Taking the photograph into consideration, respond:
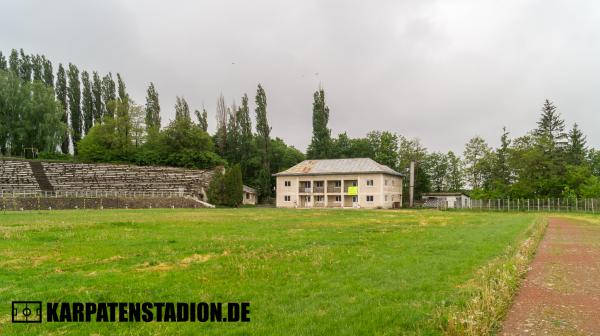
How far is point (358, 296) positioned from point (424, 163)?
293 ft

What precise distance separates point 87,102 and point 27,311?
8692cm

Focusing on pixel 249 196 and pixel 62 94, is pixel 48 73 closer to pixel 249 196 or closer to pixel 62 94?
pixel 62 94

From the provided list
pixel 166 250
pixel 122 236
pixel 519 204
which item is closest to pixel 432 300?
pixel 166 250

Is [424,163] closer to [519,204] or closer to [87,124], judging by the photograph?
[519,204]

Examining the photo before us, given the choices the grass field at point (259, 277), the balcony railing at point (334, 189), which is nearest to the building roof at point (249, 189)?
the balcony railing at point (334, 189)

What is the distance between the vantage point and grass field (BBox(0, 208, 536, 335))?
20.0 ft

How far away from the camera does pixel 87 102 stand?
82.6m

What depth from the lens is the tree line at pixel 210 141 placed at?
6881cm

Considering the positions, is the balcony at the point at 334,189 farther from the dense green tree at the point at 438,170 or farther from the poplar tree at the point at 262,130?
the dense green tree at the point at 438,170

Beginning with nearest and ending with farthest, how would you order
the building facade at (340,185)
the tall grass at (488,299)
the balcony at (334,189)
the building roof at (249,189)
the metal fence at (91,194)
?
the tall grass at (488,299), the metal fence at (91,194), the building facade at (340,185), the balcony at (334,189), the building roof at (249,189)

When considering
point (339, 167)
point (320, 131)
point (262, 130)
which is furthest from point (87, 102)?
point (339, 167)

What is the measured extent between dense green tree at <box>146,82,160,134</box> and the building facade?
30384 mm

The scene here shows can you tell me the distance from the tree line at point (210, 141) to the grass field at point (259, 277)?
192 ft

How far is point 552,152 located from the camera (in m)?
67.3
